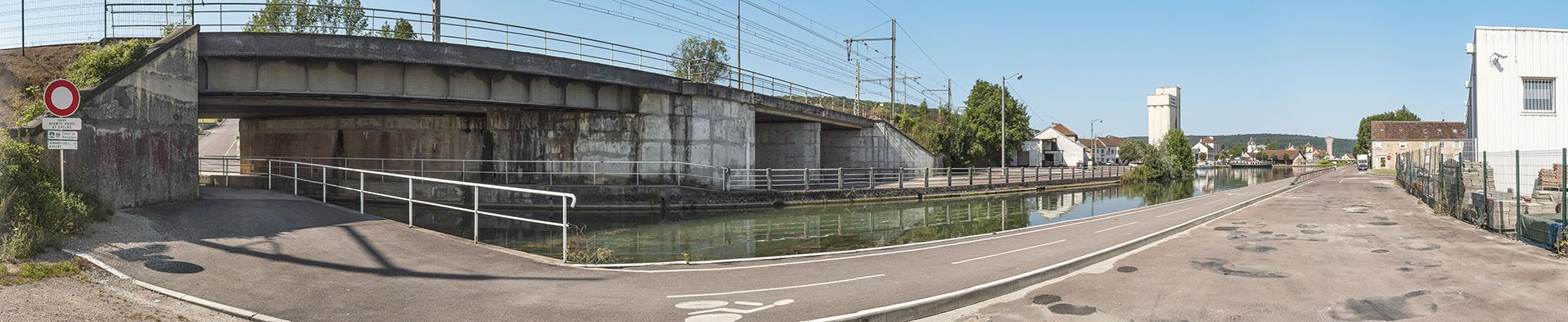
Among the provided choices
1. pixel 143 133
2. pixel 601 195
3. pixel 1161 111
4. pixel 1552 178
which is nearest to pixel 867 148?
pixel 601 195

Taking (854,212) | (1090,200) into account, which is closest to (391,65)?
(854,212)

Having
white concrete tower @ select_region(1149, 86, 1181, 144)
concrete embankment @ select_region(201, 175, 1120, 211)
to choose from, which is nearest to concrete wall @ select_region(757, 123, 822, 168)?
concrete embankment @ select_region(201, 175, 1120, 211)

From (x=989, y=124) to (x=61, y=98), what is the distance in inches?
2339

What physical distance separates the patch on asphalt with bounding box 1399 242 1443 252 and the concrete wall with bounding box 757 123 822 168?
30102 millimetres

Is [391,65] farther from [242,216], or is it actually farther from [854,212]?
[854,212]

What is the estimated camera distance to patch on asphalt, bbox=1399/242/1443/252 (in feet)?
38.7

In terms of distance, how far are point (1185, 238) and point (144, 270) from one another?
14.4 m

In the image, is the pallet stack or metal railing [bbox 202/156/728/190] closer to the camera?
the pallet stack

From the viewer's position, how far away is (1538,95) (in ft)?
69.6

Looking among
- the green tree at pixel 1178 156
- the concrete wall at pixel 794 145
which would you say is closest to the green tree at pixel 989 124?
the green tree at pixel 1178 156

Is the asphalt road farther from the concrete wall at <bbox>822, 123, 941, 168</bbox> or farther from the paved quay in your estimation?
the concrete wall at <bbox>822, 123, 941, 168</bbox>

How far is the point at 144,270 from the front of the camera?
7.87 metres

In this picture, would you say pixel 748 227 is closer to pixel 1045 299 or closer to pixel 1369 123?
pixel 1045 299

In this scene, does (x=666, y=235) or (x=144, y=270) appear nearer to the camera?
(x=144, y=270)
